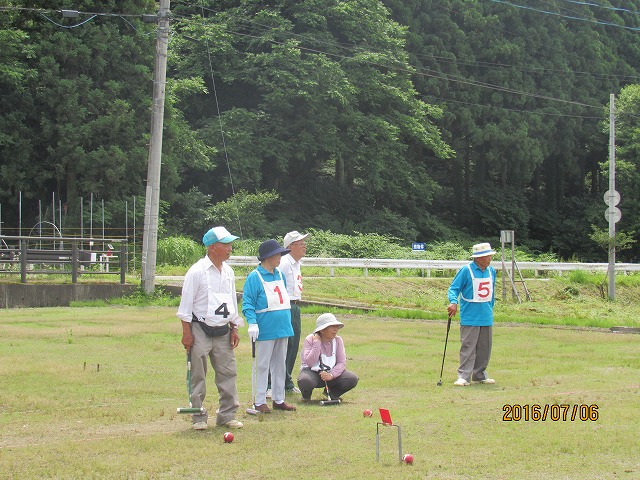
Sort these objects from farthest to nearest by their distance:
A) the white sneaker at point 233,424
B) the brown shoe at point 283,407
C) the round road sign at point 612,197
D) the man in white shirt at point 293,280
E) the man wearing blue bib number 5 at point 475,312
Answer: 1. the round road sign at point 612,197
2. the man wearing blue bib number 5 at point 475,312
3. the man in white shirt at point 293,280
4. the brown shoe at point 283,407
5. the white sneaker at point 233,424

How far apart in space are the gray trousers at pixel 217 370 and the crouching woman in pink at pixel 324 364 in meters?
1.70

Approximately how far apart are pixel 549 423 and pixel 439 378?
3.84 metres

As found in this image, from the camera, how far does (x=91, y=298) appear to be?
26812mm

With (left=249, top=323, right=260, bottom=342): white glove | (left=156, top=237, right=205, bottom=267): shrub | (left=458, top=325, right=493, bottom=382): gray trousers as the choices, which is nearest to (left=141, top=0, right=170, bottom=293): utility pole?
(left=156, top=237, right=205, bottom=267): shrub

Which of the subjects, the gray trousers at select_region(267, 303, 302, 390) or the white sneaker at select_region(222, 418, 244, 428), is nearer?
the white sneaker at select_region(222, 418, 244, 428)

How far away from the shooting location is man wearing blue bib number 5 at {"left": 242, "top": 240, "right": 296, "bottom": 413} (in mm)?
10492

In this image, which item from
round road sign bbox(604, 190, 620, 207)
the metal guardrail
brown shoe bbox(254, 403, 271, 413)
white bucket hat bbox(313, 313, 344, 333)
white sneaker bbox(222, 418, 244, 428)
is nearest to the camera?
white sneaker bbox(222, 418, 244, 428)

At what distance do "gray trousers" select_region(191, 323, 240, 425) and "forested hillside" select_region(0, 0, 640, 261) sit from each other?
73.4 ft

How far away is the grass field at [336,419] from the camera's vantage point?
7910mm

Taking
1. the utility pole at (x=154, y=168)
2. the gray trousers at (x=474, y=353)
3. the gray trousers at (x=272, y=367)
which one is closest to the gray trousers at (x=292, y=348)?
the gray trousers at (x=272, y=367)

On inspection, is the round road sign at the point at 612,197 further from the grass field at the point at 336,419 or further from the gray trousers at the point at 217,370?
the gray trousers at the point at 217,370

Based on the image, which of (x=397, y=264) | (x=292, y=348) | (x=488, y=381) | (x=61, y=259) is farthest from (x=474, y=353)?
(x=397, y=264)

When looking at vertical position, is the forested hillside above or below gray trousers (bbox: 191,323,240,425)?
above

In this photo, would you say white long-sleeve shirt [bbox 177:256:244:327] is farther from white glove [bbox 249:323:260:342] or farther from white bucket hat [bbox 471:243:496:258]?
white bucket hat [bbox 471:243:496:258]
